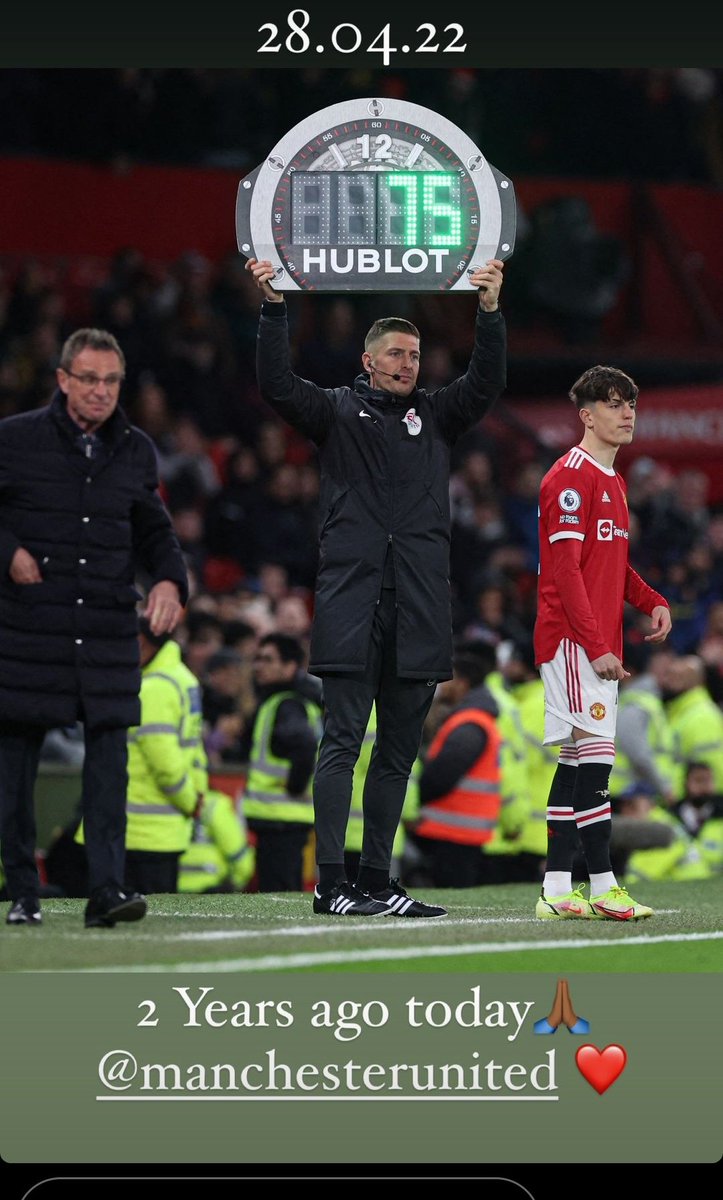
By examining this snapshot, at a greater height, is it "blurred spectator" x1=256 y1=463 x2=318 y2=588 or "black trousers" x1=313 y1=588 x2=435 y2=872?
"blurred spectator" x1=256 y1=463 x2=318 y2=588

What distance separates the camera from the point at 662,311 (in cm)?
2206

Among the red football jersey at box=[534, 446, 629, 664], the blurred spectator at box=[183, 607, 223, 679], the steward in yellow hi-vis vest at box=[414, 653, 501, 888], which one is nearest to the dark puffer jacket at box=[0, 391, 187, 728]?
the red football jersey at box=[534, 446, 629, 664]

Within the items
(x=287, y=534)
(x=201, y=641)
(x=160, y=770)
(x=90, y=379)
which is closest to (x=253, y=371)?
(x=287, y=534)

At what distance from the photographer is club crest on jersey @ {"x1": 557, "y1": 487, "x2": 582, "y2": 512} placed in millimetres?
7574

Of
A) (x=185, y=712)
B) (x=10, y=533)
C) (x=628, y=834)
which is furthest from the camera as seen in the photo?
(x=628, y=834)

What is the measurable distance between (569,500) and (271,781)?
3.55 m

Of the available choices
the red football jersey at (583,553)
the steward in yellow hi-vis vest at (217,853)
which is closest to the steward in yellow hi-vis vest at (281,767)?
the steward in yellow hi-vis vest at (217,853)

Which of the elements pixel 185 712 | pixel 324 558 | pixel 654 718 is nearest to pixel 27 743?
pixel 324 558

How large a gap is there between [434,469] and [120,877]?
1.86 m

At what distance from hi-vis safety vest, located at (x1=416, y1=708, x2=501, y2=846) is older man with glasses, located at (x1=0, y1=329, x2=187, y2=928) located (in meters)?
4.53

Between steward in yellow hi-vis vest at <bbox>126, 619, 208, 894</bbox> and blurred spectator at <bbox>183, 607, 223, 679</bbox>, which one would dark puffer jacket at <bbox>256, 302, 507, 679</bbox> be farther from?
blurred spectator at <bbox>183, 607, 223, 679</bbox>

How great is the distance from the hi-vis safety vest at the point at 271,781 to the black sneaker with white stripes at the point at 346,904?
2973 millimetres

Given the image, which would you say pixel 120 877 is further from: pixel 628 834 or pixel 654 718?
pixel 654 718

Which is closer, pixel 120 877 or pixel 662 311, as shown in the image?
pixel 120 877
